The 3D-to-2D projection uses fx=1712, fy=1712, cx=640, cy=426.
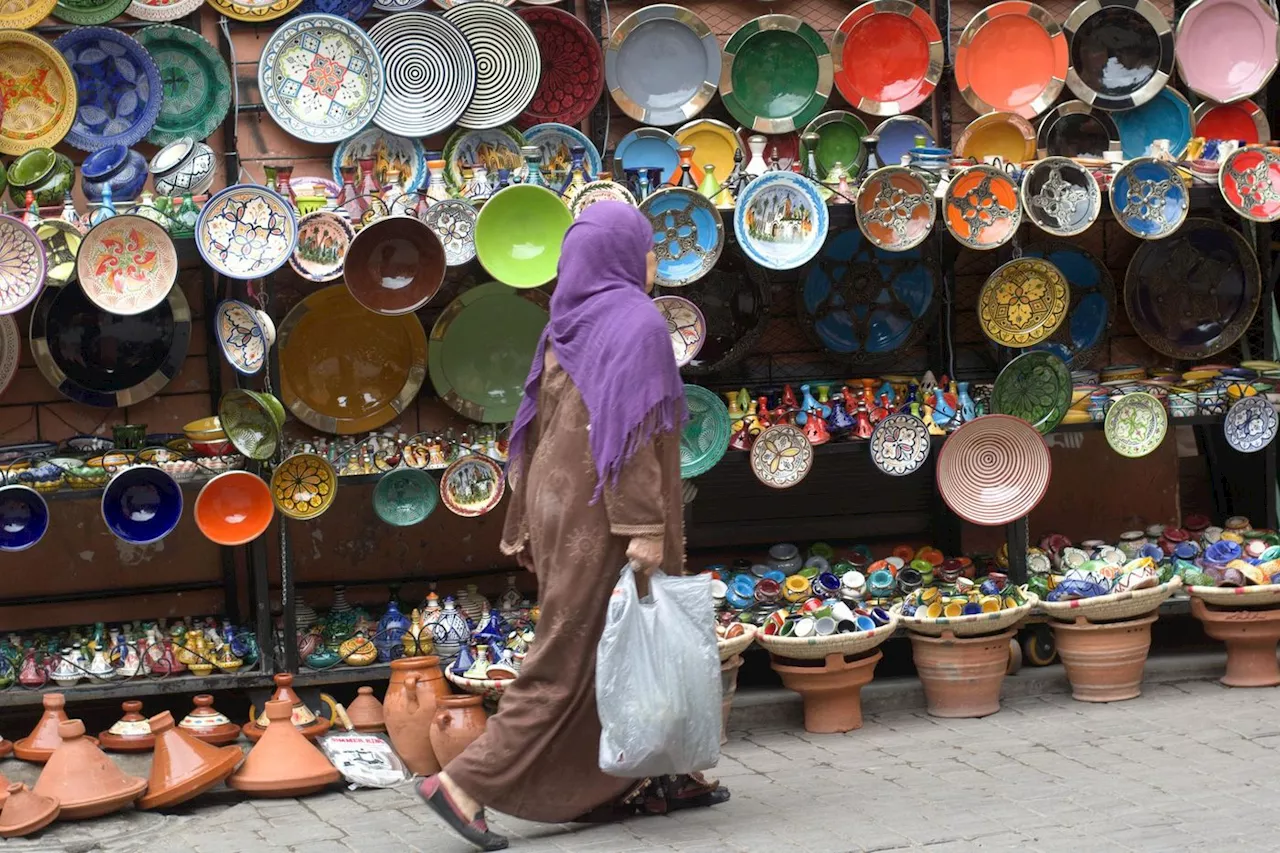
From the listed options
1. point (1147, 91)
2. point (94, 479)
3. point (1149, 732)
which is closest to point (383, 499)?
point (94, 479)

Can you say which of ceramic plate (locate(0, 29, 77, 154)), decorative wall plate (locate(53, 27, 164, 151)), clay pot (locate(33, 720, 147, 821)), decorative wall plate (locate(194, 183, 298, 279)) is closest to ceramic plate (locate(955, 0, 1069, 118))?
decorative wall plate (locate(194, 183, 298, 279))

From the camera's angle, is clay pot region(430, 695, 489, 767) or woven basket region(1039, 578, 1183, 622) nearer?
clay pot region(430, 695, 489, 767)

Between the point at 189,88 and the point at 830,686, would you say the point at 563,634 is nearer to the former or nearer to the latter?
the point at 830,686

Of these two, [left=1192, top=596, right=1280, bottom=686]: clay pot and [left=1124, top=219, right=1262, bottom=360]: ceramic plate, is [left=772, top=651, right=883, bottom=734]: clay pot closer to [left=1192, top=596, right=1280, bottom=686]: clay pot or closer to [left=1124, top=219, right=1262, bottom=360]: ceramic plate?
[left=1192, top=596, right=1280, bottom=686]: clay pot

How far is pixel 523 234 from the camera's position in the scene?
557 cm

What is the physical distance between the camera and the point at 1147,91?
6.39 meters

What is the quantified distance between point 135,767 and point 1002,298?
335 cm

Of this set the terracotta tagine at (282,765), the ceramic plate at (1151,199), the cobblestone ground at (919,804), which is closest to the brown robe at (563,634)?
the cobblestone ground at (919,804)

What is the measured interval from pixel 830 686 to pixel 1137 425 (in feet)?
5.05

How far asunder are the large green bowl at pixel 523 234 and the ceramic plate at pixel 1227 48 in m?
2.57

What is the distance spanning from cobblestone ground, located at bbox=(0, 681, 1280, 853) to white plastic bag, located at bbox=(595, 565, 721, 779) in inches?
11.7

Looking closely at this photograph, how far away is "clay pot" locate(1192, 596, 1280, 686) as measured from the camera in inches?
227

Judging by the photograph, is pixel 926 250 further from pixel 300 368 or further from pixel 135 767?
pixel 135 767

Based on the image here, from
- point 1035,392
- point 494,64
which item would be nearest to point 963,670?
point 1035,392
